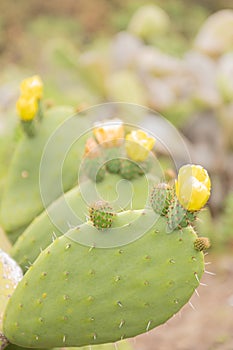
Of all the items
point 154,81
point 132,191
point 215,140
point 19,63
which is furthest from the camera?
Answer: point 19,63

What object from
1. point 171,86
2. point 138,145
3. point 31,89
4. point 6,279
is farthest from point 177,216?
point 171,86

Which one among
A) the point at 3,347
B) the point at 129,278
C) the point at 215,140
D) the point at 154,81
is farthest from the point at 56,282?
the point at 154,81

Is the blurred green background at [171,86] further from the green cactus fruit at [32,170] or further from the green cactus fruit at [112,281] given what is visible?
the green cactus fruit at [112,281]

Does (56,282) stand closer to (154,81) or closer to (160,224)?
(160,224)

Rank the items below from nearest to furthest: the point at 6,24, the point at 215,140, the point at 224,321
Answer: the point at 224,321 → the point at 215,140 → the point at 6,24

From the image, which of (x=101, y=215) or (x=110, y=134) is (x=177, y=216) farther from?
(x=110, y=134)

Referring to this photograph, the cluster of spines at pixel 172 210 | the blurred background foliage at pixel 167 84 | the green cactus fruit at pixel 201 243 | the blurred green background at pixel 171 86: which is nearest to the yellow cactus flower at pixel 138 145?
the cluster of spines at pixel 172 210

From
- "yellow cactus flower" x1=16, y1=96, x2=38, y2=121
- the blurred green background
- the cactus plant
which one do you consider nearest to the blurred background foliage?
the blurred green background
